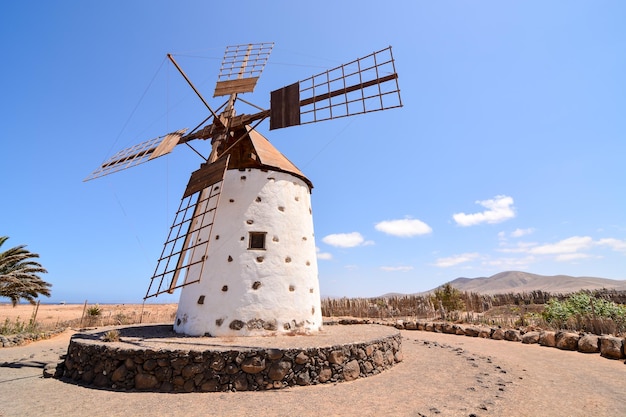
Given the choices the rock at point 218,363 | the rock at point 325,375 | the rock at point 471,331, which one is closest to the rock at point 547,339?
the rock at point 471,331

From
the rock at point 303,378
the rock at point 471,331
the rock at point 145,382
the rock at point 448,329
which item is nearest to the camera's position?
the rock at point 145,382

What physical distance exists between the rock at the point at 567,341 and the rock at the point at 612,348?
0.84m

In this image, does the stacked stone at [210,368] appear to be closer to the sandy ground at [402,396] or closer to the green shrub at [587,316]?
the sandy ground at [402,396]

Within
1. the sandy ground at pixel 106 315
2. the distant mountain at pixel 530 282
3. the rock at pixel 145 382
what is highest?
the distant mountain at pixel 530 282

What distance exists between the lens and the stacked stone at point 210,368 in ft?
21.2

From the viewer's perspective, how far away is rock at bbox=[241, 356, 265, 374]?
653cm

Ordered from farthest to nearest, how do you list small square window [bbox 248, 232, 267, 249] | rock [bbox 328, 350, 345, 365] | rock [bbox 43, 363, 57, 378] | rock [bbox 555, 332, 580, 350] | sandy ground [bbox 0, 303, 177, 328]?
1. sandy ground [bbox 0, 303, 177, 328]
2. rock [bbox 555, 332, 580, 350]
3. small square window [bbox 248, 232, 267, 249]
4. rock [bbox 43, 363, 57, 378]
5. rock [bbox 328, 350, 345, 365]

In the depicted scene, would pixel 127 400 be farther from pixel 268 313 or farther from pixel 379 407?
pixel 379 407

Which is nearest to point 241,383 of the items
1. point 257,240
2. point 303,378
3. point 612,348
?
point 303,378

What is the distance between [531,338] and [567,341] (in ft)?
4.35

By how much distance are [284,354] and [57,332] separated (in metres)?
15.5

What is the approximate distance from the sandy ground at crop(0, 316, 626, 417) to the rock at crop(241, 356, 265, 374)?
1.35 feet

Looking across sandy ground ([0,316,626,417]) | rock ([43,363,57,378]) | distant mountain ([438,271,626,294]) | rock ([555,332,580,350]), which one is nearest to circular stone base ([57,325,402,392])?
sandy ground ([0,316,626,417])

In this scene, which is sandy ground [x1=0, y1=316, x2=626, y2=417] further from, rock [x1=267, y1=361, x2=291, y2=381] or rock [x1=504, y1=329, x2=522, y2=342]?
rock [x1=504, y1=329, x2=522, y2=342]
